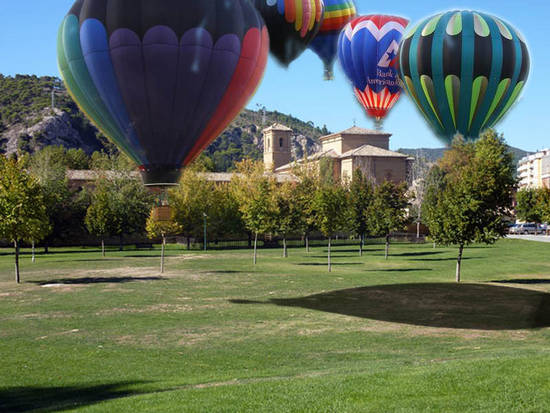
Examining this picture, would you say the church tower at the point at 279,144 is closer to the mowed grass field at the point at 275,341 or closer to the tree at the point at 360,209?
the tree at the point at 360,209

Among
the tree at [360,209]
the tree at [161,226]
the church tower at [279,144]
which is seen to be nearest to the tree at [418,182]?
the tree at [360,209]

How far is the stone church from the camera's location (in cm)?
12850

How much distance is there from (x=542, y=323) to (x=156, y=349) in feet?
49.3

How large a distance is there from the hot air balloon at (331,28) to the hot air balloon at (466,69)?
8.69m

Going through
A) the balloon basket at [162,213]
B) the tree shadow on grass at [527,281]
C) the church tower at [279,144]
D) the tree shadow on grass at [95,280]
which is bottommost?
the tree shadow on grass at [95,280]

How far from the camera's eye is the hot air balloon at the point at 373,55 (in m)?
46.3

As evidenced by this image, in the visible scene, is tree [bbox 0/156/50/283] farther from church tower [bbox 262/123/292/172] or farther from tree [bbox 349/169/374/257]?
church tower [bbox 262/123/292/172]

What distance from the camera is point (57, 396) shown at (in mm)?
15383

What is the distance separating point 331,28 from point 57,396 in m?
36.0

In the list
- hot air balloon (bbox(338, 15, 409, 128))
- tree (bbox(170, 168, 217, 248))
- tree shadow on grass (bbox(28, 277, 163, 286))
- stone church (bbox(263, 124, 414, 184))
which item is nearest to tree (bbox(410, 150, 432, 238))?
stone church (bbox(263, 124, 414, 184))

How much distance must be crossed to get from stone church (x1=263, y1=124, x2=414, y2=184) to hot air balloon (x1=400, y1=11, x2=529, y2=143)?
73.2m

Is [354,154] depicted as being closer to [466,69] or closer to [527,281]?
[527,281]

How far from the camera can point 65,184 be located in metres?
85.8

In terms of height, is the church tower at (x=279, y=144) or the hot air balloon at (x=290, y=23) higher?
the church tower at (x=279, y=144)
